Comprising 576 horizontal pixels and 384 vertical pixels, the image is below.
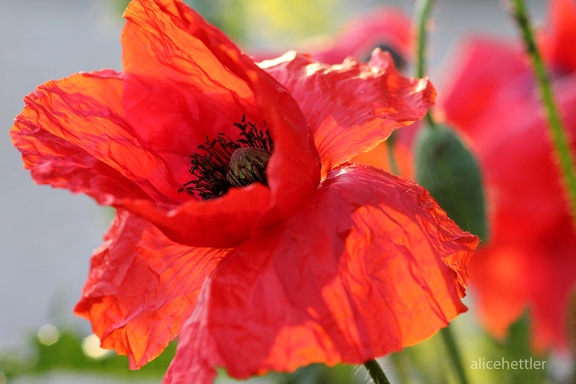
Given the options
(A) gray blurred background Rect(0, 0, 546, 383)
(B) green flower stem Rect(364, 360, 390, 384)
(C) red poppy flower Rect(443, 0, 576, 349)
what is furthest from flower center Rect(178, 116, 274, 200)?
(A) gray blurred background Rect(0, 0, 546, 383)

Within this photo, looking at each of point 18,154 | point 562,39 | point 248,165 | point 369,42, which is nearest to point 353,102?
point 248,165

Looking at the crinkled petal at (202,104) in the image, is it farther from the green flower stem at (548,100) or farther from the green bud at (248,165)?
the green flower stem at (548,100)

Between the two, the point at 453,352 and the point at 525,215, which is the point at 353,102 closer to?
the point at 453,352

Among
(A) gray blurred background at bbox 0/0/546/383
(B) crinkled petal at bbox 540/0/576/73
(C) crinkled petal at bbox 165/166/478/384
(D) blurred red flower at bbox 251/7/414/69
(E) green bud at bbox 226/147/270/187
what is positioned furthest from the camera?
(A) gray blurred background at bbox 0/0/546/383

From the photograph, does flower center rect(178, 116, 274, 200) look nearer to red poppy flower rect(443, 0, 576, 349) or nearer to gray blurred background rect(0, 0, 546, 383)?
red poppy flower rect(443, 0, 576, 349)

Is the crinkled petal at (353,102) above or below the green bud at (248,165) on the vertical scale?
above

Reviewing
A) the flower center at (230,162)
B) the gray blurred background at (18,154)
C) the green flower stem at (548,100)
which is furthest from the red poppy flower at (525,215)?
the gray blurred background at (18,154)

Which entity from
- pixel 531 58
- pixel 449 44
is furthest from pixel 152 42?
pixel 449 44
